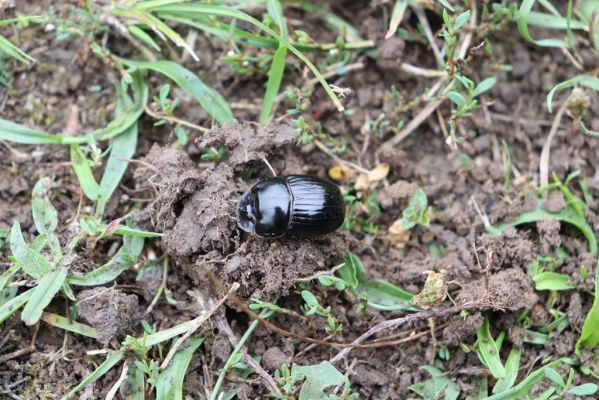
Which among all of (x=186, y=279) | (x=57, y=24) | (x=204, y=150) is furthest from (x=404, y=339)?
(x=57, y=24)

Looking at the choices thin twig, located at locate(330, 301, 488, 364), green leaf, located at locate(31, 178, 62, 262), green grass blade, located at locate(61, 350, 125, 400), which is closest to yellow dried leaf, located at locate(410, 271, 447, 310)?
thin twig, located at locate(330, 301, 488, 364)

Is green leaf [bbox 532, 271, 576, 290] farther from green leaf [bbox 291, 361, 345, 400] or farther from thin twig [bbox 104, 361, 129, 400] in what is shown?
thin twig [bbox 104, 361, 129, 400]

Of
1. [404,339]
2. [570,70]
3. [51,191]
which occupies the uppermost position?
[570,70]

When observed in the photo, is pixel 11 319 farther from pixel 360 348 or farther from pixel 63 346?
pixel 360 348

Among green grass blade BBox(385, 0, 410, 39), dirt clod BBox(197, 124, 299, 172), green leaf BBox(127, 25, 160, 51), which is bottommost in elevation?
dirt clod BBox(197, 124, 299, 172)

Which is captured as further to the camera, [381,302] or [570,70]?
[570,70]

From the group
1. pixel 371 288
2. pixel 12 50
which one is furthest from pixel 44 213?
pixel 371 288

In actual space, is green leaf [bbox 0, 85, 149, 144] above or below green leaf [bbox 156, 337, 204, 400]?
above
